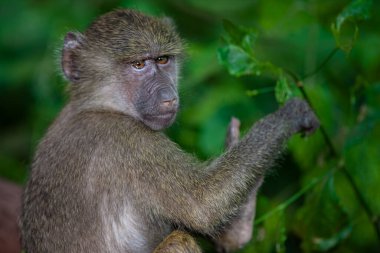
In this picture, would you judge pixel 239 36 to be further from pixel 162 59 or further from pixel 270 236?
pixel 270 236

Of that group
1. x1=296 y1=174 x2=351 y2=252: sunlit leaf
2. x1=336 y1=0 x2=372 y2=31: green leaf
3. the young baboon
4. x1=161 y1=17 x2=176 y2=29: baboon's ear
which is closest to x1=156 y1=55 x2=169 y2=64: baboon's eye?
the young baboon

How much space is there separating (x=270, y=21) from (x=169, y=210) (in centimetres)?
321

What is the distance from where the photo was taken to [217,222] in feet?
21.4

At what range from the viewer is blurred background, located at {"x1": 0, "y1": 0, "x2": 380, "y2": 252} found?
294 inches

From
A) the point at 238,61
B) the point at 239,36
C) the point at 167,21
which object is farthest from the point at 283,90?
the point at 167,21

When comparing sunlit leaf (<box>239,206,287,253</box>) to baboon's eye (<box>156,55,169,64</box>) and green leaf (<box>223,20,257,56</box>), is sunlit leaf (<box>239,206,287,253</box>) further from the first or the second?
baboon's eye (<box>156,55,169,64</box>)

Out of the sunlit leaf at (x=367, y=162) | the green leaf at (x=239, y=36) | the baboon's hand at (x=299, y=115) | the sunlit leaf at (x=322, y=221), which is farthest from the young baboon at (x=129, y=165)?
the sunlit leaf at (x=367, y=162)

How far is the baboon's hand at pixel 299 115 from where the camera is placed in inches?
271

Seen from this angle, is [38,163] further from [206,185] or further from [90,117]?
[206,185]

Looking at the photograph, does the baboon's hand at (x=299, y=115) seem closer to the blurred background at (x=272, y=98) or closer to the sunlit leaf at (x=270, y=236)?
the blurred background at (x=272, y=98)

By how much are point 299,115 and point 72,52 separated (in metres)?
2.05

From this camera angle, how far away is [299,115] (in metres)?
6.89

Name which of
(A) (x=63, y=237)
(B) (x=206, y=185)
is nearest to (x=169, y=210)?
(B) (x=206, y=185)

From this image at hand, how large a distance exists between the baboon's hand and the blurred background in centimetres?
27
